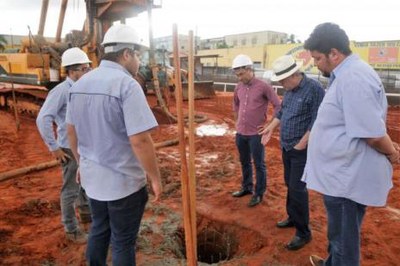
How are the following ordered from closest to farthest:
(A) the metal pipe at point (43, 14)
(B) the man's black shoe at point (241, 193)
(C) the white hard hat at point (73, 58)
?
1. (C) the white hard hat at point (73, 58)
2. (B) the man's black shoe at point (241, 193)
3. (A) the metal pipe at point (43, 14)

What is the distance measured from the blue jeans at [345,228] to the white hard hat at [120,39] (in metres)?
1.82

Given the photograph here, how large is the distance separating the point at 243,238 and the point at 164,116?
8.03m

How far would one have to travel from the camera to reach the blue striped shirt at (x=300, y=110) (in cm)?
347

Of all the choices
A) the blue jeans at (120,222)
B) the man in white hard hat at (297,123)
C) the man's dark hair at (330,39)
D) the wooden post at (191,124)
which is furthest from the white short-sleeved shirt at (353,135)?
the blue jeans at (120,222)

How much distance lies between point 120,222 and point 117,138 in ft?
2.07

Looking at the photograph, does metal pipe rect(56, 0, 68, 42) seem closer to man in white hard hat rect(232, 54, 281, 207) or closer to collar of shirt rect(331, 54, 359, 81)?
man in white hard hat rect(232, 54, 281, 207)

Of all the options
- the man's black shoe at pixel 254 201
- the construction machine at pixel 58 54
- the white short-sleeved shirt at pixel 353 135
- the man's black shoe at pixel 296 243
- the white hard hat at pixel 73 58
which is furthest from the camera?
the construction machine at pixel 58 54

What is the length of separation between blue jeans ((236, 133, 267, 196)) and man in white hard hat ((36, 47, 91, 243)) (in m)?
2.32

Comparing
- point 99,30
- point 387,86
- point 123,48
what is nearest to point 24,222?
point 123,48

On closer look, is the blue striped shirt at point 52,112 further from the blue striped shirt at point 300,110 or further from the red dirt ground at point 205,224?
the blue striped shirt at point 300,110

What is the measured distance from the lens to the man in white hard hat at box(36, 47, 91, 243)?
11.5ft

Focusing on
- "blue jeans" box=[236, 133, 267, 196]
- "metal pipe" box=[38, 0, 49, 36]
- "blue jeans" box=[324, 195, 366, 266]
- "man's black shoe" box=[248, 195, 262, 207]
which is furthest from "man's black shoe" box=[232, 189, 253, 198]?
"metal pipe" box=[38, 0, 49, 36]

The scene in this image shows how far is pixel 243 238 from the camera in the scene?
432 cm

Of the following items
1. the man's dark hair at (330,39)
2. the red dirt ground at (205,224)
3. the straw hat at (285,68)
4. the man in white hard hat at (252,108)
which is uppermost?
the man's dark hair at (330,39)
